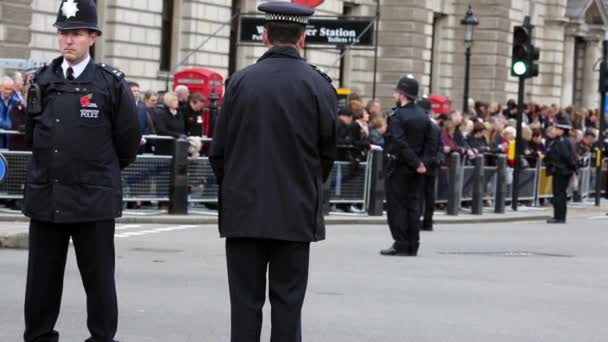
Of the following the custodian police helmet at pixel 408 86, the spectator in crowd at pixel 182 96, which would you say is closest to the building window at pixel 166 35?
the spectator in crowd at pixel 182 96

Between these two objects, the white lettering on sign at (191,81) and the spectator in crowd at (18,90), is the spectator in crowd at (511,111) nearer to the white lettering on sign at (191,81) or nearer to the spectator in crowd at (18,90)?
the white lettering on sign at (191,81)

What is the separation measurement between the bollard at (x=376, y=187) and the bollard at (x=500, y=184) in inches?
178

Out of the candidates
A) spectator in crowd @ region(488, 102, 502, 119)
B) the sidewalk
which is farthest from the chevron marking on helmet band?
spectator in crowd @ region(488, 102, 502, 119)

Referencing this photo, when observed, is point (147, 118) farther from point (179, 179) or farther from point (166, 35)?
point (166, 35)

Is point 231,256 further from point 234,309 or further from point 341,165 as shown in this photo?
point 341,165

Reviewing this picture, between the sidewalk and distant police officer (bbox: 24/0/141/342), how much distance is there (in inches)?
287

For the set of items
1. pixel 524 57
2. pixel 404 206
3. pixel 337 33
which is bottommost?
pixel 404 206

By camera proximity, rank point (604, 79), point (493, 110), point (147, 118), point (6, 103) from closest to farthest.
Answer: point (6, 103) → point (147, 118) → point (604, 79) → point (493, 110)

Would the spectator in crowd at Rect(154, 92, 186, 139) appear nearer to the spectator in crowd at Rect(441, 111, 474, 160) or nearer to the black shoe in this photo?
the black shoe

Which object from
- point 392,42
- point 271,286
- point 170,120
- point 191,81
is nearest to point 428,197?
point 170,120

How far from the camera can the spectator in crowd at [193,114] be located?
22.5 metres

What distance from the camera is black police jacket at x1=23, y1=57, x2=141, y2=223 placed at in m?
7.94

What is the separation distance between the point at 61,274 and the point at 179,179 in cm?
1345

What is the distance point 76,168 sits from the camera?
7945 mm
